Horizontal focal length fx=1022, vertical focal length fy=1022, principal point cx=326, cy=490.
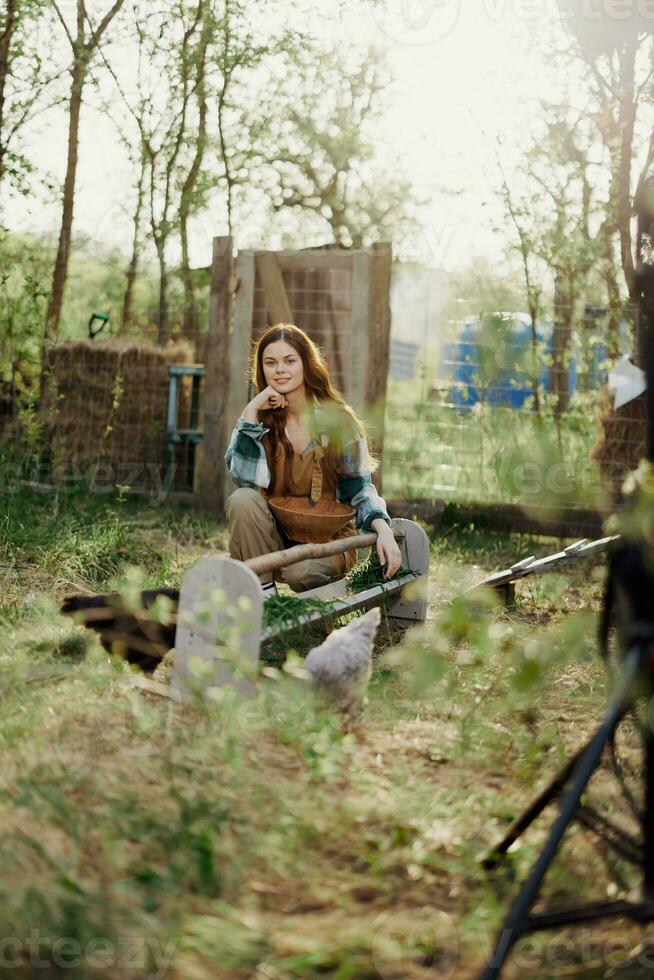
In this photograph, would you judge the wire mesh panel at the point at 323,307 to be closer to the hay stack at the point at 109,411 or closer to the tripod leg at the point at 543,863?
the hay stack at the point at 109,411

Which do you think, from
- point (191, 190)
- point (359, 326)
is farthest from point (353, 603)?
point (191, 190)

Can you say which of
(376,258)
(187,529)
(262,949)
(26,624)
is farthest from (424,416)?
(262,949)

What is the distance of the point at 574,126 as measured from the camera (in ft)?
28.9

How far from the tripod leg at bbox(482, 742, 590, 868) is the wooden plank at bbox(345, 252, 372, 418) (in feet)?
16.6

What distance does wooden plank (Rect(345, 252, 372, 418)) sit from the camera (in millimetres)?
7152

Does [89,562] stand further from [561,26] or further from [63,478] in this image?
[561,26]

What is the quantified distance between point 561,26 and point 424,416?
3.43 metres

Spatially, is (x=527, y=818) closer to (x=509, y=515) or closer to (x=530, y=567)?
(x=530, y=567)

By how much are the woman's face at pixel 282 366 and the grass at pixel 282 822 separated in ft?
4.87

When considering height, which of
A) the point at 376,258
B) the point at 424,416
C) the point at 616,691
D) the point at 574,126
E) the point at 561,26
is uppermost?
the point at 561,26

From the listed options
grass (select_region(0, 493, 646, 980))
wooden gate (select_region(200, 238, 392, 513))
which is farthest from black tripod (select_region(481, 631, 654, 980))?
wooden gate (select_region(200, 238, 392, 513))

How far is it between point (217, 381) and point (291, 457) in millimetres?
3277

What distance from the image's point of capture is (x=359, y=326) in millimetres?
7195

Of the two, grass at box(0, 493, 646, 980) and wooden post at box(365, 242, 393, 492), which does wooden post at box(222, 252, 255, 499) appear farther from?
grass at box(0, 493, 646, 980)
